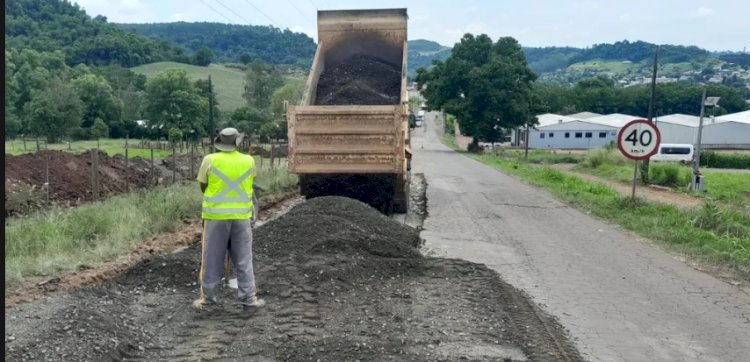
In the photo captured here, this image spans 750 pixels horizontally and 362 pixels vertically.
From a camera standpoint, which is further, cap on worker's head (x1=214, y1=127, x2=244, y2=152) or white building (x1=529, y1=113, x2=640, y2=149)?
white building (x1=529, y1=113, x2=640, y2=149)

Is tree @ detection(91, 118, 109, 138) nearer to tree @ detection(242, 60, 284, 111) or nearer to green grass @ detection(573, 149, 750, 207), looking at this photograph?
tree @ detection(242, 60, 284, 111)

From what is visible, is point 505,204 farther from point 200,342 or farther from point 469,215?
point 200,342

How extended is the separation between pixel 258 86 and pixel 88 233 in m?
78.9

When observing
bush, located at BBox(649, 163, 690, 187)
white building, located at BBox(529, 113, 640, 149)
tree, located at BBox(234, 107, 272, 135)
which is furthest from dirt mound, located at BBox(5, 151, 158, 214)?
white building, located at BBox(529, 113, 640, 149)

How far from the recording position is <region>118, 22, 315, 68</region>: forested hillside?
82.9 metres

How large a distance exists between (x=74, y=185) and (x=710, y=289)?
50.0 ft

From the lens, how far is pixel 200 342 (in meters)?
4.94

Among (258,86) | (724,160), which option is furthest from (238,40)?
(724,160)

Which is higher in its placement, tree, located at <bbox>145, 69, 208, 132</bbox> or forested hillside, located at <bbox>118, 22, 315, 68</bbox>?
forested hillside, located at <bbox>118, 22, 315, 68</bbox>

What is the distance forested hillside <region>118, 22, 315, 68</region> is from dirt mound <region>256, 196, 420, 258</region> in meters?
54.0

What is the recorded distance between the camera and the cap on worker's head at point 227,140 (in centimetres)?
598

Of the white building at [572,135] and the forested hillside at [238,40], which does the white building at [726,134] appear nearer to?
the white building at [572,135]

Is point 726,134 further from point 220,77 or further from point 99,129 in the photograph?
point 220,77

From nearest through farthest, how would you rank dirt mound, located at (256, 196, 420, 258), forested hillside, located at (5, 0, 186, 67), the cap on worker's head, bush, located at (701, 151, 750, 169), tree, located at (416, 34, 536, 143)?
the cap on worker's head < dirt mound, located at (256, 196, 420, 258) < bush, located at (701, 151, 750, 169) < tree, located at (416, 34, 536, 143) < forested hillside, located at (5, 0, 186, 67)
